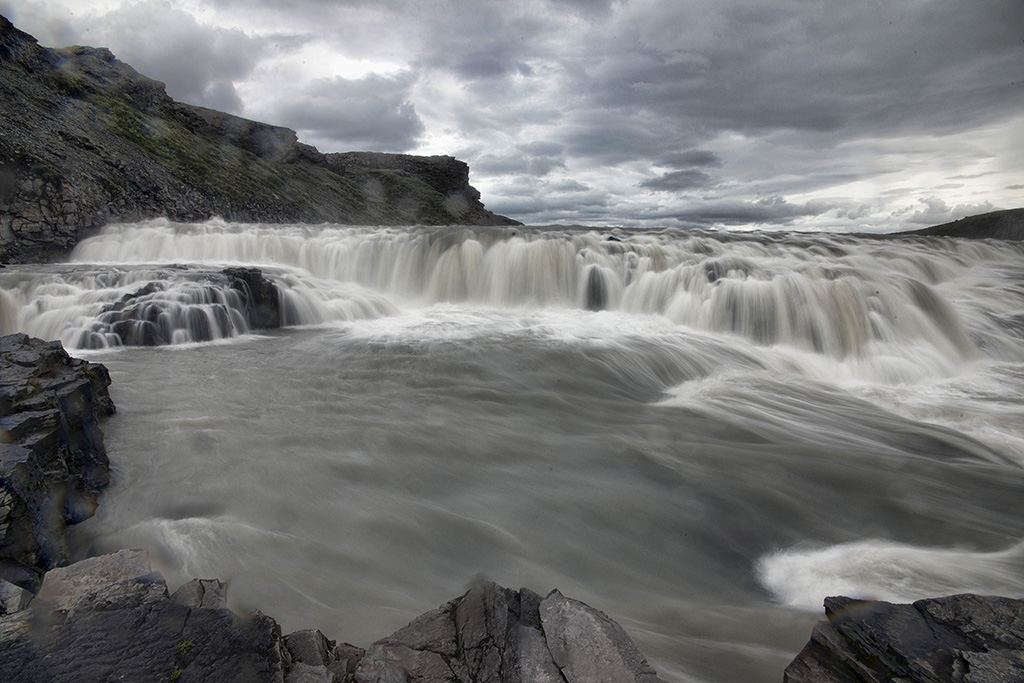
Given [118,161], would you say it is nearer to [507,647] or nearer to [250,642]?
[250,642]

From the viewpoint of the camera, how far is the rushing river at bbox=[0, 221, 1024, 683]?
2705 millimetres

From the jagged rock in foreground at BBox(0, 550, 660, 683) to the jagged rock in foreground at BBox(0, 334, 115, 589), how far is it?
1.04 ft

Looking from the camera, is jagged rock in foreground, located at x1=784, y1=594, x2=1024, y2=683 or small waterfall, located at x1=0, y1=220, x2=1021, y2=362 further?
small waterfall, located at x1=0, y1=220, x2=1021, y2=362

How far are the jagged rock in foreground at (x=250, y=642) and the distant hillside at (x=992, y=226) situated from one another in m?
22.4

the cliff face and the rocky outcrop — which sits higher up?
the cliff face

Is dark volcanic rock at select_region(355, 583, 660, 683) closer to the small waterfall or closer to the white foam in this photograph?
the white foam

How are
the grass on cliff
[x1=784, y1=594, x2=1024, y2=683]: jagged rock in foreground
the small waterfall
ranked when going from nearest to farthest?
1. [x1=784, y1=594, x2=1024, y2=683]: jagged rock in foreground
2. the small waterfall
3. the grass on cliff

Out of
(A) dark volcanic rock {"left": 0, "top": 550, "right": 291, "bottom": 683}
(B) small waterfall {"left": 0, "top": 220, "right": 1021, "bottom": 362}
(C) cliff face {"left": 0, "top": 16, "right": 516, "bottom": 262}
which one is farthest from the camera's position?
(C) cliff face {"left": 0, "top": 16, "right": 516, "bottom": 262}

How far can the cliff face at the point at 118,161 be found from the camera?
13078 millimetres

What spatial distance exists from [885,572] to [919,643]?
56.1 inches

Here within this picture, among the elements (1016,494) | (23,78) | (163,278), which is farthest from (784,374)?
(23,78)

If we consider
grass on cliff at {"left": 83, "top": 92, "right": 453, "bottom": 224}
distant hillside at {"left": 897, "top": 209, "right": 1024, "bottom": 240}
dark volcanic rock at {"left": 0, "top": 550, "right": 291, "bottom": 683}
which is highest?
grass on cliff at {"left": 83, "top": 92, "right": 453, "bottom": 224}

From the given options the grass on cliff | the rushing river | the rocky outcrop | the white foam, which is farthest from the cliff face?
the white foam

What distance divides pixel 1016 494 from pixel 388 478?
4775 millimetres
